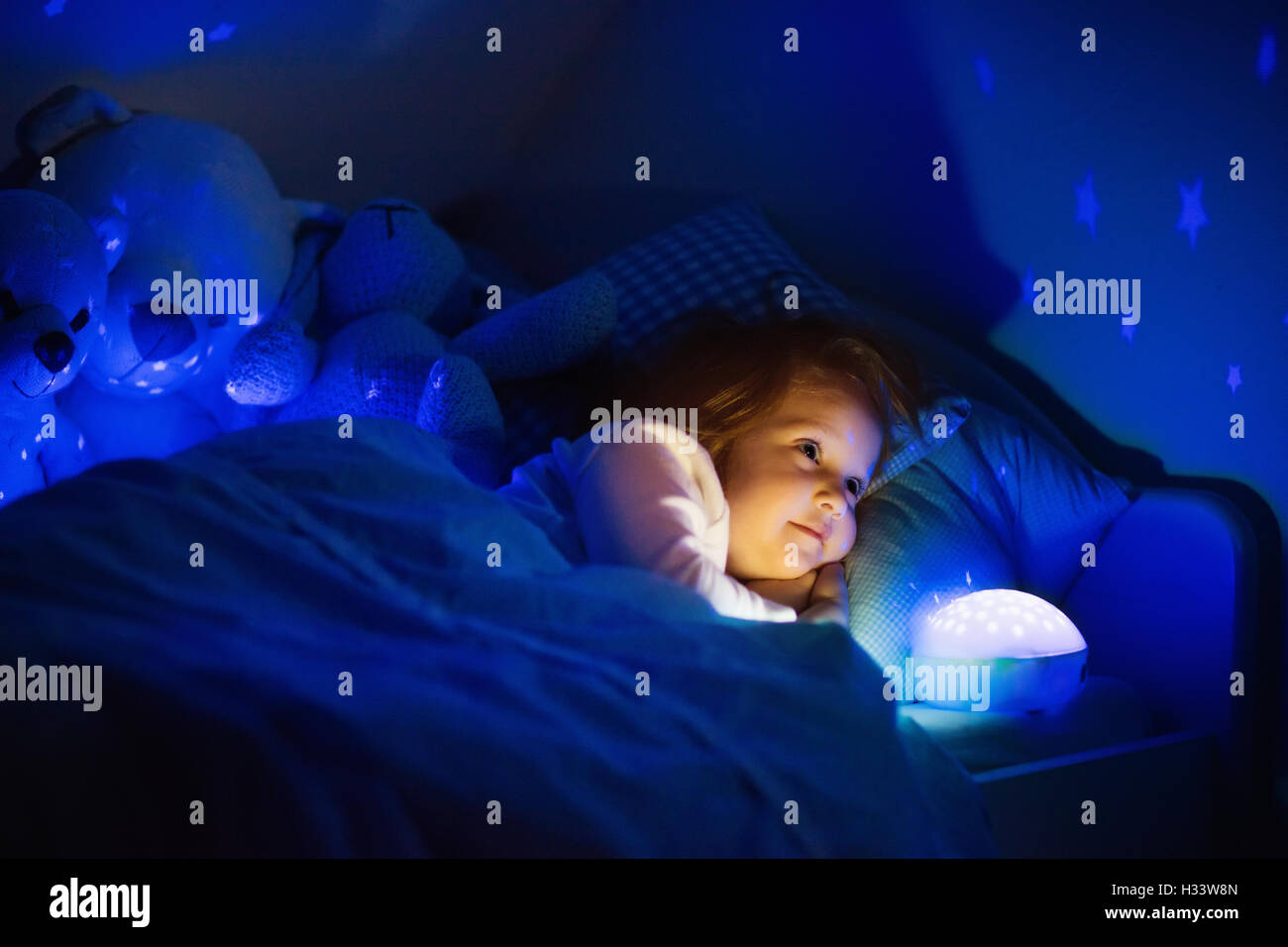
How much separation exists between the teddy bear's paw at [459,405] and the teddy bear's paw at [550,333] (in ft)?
0.32

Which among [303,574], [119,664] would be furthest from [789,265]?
[119,664]

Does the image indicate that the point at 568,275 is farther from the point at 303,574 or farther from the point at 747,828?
the point at 747,828

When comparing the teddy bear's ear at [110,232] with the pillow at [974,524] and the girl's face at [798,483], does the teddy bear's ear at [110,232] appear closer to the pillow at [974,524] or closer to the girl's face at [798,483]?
the girl's face at [798,483]

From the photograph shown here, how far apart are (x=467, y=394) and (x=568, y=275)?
0.72 meters

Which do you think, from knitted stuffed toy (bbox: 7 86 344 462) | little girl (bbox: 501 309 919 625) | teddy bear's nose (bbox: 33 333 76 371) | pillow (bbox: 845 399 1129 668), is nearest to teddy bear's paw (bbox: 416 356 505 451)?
little girl (bbox: 501 309 919 625)

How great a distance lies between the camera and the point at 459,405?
130 cm

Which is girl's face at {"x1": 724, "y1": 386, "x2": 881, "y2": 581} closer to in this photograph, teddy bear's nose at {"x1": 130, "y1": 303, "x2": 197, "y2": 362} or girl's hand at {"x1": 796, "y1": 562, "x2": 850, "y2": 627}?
girl's hand at {"x1": 796, "y1": 562, "x2": 850, "y2": 627}

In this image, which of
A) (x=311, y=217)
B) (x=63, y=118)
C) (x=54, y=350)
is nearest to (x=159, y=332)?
(x=54, y=350)

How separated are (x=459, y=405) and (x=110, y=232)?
1.55 feet

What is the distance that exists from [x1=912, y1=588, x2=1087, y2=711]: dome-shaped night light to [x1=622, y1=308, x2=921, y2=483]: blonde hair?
35 centimetres

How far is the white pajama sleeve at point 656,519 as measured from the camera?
3.47ft

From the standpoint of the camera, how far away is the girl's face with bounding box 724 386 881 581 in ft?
4.09

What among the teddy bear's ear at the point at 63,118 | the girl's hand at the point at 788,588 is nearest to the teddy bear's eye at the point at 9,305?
the teddy bear's ear at the point at 63,118
